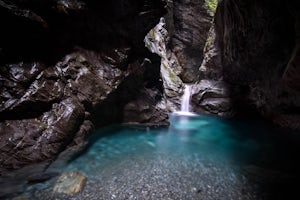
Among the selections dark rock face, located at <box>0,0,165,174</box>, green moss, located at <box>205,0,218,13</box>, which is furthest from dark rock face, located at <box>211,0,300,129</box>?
green moss, located at <box>205,0,218,13</box>

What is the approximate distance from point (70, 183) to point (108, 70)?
5.84m

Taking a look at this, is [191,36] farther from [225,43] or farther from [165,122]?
[165,122]

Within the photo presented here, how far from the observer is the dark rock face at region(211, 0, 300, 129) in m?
11.3

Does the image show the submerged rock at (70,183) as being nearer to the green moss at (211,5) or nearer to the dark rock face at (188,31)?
the dark rock face at (188,31)

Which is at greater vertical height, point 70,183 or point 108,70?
point 108,70

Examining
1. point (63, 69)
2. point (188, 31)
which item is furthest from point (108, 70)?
point (188, 31)

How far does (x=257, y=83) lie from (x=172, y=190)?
1261 cm

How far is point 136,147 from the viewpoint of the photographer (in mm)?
8594

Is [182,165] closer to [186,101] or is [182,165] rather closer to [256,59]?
[256,59]

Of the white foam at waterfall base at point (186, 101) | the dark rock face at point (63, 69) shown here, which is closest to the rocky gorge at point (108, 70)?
the dark rock face at point (63, 69)

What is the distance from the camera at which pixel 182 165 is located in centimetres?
709

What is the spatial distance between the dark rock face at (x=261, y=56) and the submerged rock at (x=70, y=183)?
886 cm

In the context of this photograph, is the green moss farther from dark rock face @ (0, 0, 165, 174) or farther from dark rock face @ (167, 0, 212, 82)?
dark rock face @ (0, 0, 165, 174)

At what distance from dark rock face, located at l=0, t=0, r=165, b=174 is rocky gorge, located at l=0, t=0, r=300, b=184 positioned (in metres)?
0.03
